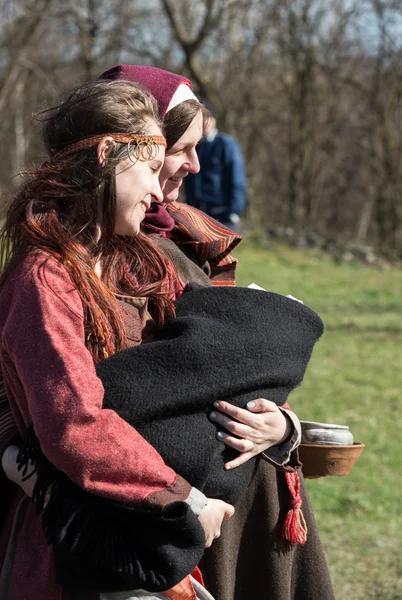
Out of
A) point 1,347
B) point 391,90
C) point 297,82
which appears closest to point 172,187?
point 1,347

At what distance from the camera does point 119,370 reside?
169cm

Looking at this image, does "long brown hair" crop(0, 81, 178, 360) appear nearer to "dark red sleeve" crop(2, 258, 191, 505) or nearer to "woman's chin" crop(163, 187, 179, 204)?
"dark red sleeve" crop(2, 258, 191, 505)

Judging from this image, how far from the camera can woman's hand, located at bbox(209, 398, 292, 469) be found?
1.75m

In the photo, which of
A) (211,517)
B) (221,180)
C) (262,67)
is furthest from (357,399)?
(262,67)

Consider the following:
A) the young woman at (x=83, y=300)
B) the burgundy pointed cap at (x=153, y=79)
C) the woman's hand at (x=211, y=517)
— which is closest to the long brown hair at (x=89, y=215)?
the young woman at (x=83, y=300)

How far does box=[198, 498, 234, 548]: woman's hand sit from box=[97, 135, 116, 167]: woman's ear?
0.71 m

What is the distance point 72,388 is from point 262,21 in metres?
16.2

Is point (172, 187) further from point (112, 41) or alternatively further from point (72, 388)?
point (112, 41)

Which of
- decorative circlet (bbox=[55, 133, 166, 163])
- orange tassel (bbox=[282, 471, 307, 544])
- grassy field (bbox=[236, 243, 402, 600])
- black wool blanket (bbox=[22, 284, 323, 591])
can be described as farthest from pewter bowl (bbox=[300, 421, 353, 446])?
grassy field (bbox=[236, 243, 402, 600])

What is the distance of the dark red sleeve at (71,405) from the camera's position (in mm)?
1536

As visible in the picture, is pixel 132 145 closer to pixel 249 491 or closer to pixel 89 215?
pixel 89 215

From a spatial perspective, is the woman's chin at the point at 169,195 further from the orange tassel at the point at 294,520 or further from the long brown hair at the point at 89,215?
the orange tassel at the point at 294,520

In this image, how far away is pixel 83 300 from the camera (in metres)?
1.69

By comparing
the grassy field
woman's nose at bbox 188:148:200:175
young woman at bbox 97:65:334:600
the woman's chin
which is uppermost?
woman's nose at bbox 188:148:200:175
